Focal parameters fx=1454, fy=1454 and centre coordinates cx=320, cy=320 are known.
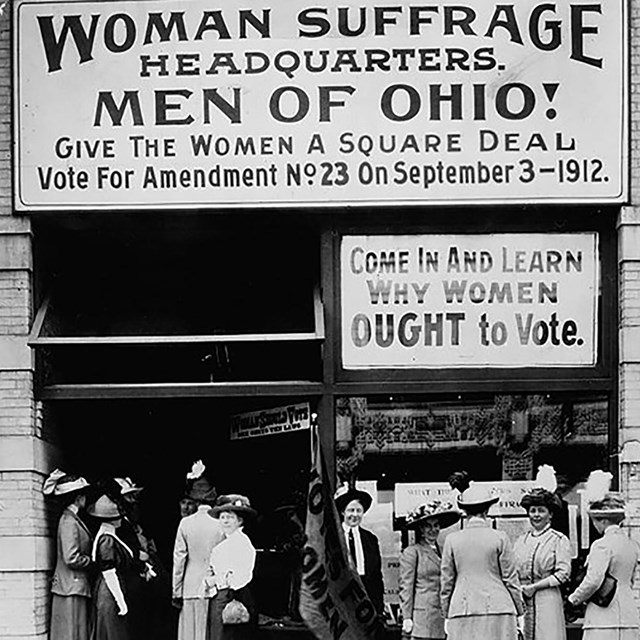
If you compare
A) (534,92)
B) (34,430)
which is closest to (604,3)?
(534,92)

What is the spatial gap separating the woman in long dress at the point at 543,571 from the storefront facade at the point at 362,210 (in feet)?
3.54

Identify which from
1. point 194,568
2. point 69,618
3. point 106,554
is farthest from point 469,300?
point 69,618

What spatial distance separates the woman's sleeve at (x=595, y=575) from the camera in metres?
10.1

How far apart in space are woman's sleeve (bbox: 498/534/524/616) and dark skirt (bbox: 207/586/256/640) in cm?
194

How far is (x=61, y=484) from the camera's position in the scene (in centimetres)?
1152

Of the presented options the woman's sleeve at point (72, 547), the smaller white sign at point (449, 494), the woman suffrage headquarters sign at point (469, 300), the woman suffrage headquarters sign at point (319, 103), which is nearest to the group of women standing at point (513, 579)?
the smaller white sign at point (449, 494)

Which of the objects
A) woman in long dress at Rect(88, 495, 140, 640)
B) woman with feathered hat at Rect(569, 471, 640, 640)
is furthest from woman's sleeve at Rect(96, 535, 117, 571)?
woman with feathered hat at Rect(569, 471, 640, 640)

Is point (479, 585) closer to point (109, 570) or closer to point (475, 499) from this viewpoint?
point (475, 499)

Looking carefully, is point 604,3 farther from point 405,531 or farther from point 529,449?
point 405,531

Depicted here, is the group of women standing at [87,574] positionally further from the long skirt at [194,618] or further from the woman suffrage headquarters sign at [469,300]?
the woman suffrage headquarters sign at [469,300]

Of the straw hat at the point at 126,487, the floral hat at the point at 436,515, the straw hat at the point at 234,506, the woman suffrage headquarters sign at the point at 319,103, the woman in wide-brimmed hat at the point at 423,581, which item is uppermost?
the woman suffrage headquarters sign at the point at 319,103

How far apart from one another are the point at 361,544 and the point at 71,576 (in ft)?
7.49

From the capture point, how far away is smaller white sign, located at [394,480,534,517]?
11.9 m

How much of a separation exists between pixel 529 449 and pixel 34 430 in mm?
4045
